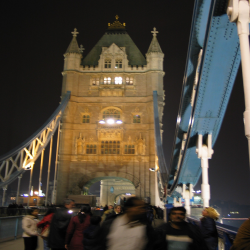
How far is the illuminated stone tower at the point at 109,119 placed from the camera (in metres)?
31.1

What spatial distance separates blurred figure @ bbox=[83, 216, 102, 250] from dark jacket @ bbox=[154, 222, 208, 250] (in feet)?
5.46

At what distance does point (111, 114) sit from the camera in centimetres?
3316

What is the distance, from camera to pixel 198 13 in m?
8.98

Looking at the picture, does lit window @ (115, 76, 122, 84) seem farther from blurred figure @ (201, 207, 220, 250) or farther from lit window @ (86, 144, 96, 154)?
blurred figure @ (201, 207, 220, 250)

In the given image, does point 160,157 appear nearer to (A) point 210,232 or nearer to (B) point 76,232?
(A) point 210,232

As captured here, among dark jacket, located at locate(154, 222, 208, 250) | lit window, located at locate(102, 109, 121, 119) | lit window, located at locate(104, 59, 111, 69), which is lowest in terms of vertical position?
dark jacket, located at locate(154, 222, 208, 250)

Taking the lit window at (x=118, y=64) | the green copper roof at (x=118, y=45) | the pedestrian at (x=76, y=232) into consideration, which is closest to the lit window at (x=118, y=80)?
the lit window at (x=118, y=64)

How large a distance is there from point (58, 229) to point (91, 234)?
0.87 m

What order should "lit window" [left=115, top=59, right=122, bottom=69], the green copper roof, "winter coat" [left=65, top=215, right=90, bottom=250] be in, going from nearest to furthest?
"winter coat" [left=65, top=215, right=90, bottom=250]
"lit window" [left=115, top=59, right=122, bottom=69]
the green copper roof

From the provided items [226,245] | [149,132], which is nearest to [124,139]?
[149,132]

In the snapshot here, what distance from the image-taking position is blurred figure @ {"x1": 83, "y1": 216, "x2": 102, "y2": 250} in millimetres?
4738

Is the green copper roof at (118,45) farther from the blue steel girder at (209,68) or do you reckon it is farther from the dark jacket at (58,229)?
the dark jacket at (58,229)

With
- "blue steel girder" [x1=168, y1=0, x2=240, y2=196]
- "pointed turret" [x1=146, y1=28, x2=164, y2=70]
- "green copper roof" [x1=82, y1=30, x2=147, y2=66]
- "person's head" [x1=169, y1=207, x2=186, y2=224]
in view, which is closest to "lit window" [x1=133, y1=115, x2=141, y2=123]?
"pointed turret" [x1=146, y1=28, x2=164, y2=70]

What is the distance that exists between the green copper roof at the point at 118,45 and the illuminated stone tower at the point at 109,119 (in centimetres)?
12
